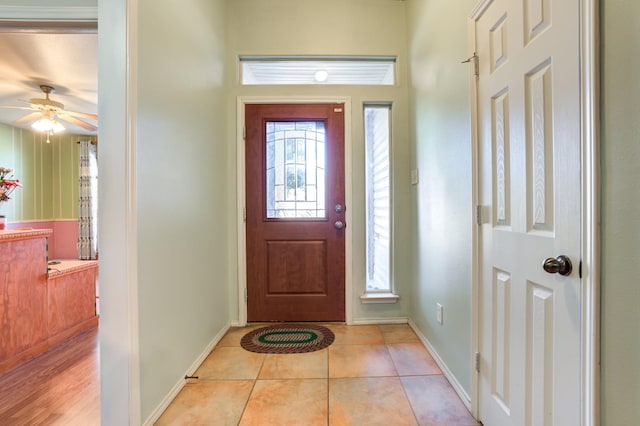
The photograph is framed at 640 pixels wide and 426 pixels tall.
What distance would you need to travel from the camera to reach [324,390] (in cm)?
162

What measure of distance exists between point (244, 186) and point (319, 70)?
4.30 feet

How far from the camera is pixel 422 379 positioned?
1719 mm

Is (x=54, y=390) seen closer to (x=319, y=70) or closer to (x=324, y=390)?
(x=324, y=390)

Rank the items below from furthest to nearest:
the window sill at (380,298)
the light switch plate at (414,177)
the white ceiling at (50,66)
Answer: the window sill at (380,298), the light switch plate at (414,177), the white ceiling at (50,66)

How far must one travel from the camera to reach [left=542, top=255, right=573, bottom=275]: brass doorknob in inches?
33.6

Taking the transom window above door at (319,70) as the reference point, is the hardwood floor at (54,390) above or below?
below

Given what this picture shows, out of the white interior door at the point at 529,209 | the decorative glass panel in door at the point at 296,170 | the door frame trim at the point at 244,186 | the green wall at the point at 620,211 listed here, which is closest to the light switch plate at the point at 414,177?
the door frame trim at the point at 244,186

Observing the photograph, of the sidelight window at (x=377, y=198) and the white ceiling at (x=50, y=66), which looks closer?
the white ceiling at (x=50, y=66)

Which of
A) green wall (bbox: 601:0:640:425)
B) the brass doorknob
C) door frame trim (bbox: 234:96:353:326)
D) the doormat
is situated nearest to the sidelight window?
door frame trim (bbox: 234:96:353:326)

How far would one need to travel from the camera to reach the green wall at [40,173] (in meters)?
4.08

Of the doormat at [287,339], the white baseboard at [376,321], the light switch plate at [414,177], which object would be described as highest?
the light switch plate at [414,177]

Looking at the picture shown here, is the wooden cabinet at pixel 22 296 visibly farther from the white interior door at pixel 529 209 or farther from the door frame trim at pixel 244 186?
the white interior door at pixel 529 209

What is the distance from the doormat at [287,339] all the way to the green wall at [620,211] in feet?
5.56

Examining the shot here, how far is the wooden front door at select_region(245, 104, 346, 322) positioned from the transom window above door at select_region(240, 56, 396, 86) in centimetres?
30
